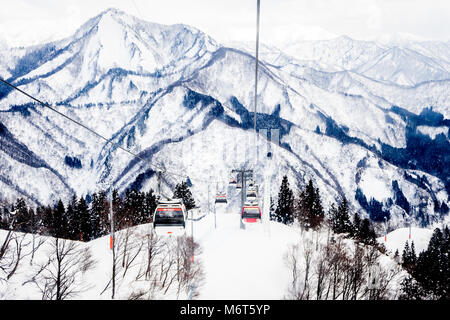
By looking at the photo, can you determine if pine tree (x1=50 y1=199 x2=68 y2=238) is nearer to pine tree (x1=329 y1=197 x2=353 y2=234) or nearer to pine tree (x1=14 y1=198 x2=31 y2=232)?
pine tree (x1=14 y1=198 x2=31 y2=232)

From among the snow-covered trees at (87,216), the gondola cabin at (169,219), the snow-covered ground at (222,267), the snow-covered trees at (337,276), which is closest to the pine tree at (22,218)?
the snow-covered trees at (87,216)

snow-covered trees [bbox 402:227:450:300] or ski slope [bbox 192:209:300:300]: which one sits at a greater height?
ski slope [bbox 192:209:300:300]

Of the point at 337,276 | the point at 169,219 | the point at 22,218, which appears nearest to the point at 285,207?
the point at 337,276

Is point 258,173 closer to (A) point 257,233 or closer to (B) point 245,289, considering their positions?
(A) point 257,233

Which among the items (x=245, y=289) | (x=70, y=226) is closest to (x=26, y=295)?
(x=245, y=289)

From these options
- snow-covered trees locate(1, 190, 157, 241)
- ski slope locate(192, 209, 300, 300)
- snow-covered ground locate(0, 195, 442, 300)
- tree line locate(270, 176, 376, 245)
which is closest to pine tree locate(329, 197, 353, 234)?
tree line locate(270, 176, 376, 245)

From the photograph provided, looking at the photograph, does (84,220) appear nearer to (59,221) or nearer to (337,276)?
(59,221)
